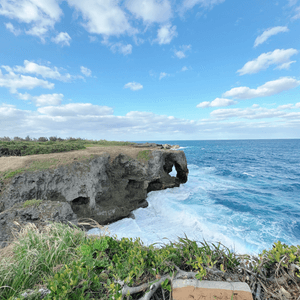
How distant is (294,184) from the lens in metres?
21.6

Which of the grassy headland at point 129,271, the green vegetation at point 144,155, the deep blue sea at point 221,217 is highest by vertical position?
the green vegetation at point 144,155

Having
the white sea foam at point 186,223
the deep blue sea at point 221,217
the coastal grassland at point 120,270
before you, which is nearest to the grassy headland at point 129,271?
the coastal grassland at point 120,270

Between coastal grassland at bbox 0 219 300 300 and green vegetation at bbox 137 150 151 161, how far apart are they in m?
12.8

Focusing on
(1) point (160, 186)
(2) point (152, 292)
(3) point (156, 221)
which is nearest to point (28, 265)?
(2) point (152, 292)

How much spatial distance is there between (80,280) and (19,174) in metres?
10.0

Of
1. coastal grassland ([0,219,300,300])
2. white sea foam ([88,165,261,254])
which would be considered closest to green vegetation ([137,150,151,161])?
white sea foam ([88,165,261,254])

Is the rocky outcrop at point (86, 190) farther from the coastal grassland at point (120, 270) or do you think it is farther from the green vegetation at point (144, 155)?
the coastal grassland at point (120, 270)

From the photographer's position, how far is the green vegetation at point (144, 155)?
16.0m

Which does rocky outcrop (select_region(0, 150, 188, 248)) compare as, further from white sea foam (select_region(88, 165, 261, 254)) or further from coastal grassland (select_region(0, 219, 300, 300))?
coastal grassland (select_region(0, 219, 300, 300))

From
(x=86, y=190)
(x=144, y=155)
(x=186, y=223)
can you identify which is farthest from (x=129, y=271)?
(x=144, y=155)

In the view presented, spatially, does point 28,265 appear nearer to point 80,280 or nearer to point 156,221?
point 80,280

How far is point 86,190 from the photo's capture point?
438 inches

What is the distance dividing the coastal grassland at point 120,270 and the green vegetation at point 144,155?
1283 centimetres

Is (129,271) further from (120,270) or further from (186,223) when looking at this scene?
(186,223)
